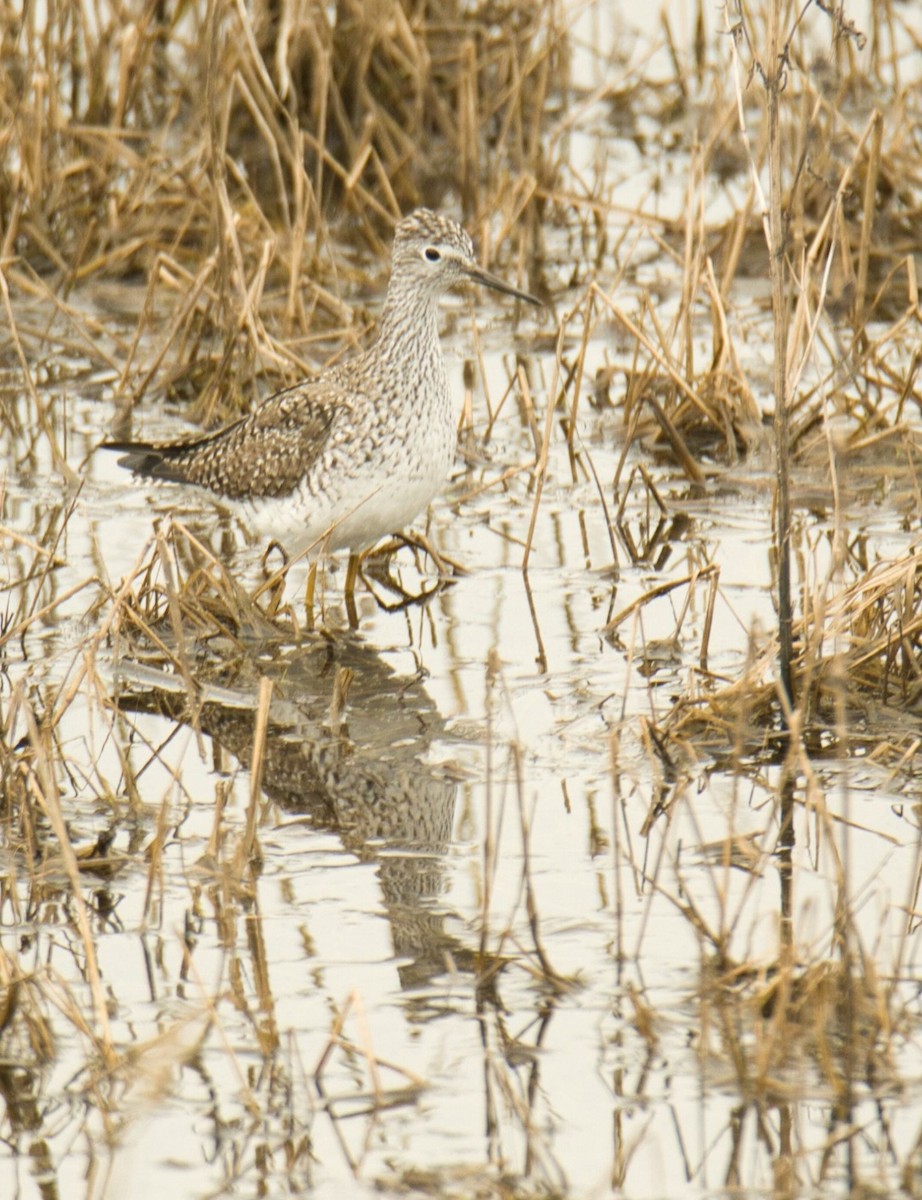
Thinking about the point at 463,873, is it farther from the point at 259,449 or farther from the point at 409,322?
the point at 409,322

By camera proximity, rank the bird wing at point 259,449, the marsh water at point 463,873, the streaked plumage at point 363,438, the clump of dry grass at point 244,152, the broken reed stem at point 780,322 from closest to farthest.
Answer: the marsh water at point 463,873
the broken reed stem at point 780,322
the streaked plumage at point 363,438
the bird wing at point 259,449
the clump of dry grass at point 244,152

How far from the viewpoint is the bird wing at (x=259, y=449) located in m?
7.18

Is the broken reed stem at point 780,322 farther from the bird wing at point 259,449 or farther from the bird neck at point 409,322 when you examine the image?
the bird wing at point 259,449

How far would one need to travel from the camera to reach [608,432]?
9023 mm

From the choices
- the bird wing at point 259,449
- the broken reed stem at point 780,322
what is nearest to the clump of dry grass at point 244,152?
the bird wing at point 259,449

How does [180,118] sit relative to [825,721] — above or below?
above

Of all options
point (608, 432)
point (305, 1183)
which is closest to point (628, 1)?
point (608, 432)

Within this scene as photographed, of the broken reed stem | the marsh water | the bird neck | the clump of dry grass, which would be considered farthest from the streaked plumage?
the broken reed stem

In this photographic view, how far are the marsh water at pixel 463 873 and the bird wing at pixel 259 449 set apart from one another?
0.33 m

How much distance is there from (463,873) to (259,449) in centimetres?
252

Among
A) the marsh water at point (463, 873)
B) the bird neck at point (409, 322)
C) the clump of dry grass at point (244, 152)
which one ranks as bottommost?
the marsh water at point (463, 873)

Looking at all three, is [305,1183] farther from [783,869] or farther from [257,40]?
[257,40]

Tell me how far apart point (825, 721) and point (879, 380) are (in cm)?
274

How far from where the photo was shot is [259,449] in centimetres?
735
